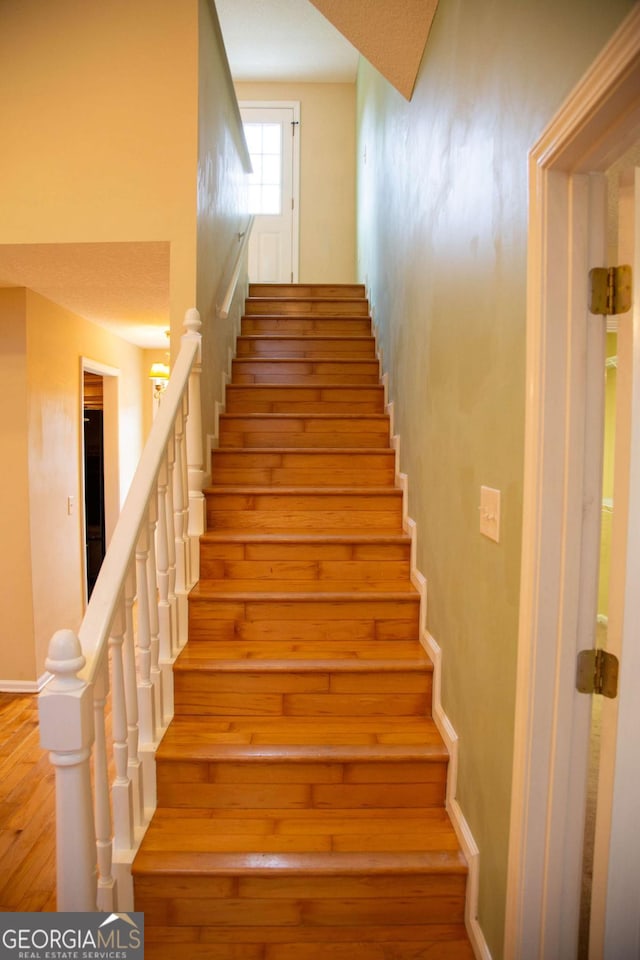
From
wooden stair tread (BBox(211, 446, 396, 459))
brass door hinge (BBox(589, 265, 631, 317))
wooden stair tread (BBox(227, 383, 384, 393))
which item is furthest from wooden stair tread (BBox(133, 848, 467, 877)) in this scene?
wooden stair tread (BBox(227, 383, 384, 393))

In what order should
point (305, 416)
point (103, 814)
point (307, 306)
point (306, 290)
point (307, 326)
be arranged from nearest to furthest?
point (103, 814) < point (305, 416) < point (307, 326) < point (307, 306) < point (306, 290)

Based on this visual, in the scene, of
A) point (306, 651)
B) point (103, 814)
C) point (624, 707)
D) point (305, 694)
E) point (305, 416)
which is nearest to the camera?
point (624, 707)

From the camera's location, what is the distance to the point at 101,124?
8.14 ft

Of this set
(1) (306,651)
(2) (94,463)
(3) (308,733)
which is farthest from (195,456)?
(2) (94,463)

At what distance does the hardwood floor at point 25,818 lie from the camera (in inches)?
71.6

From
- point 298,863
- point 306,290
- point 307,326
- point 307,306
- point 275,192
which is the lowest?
point 298,863

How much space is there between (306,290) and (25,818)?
394 centimetres

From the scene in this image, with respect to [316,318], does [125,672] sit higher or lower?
lower

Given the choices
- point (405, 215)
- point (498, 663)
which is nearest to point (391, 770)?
point (498, 663)

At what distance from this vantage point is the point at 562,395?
3.49ft

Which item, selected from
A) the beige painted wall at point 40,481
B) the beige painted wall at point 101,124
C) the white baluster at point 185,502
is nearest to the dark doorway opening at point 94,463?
the beige painted wall at point 40,481

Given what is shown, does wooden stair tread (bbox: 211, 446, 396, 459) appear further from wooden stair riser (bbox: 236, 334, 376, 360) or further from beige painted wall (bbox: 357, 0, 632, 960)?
wooden stair riser (bbox: 236, 334, 376, 360)

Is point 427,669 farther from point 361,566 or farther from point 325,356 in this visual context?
point 325,356

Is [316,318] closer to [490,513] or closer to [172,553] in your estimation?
[172,553]
